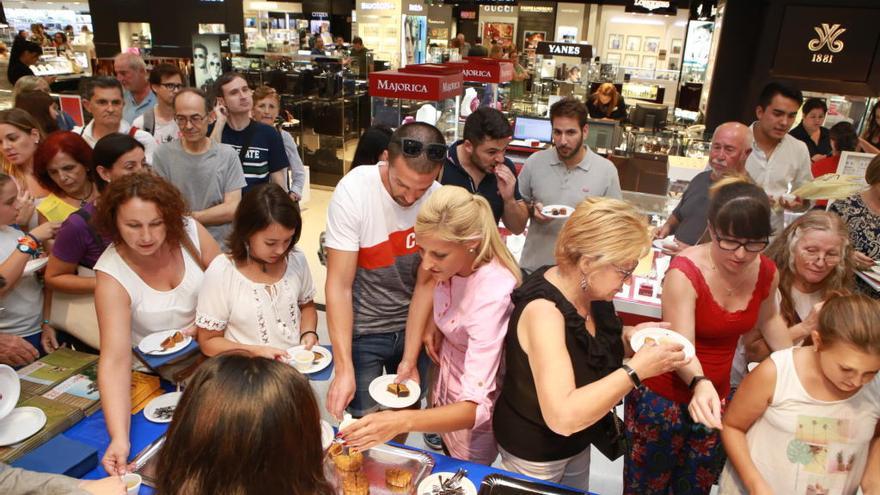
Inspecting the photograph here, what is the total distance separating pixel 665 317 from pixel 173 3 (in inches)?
493

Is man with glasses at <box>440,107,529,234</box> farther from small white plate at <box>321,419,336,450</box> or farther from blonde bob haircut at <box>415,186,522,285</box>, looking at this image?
small white plate at <box>321,419,336,450</box>

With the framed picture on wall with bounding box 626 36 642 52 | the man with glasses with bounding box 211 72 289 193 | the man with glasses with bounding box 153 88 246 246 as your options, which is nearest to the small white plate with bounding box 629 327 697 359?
the man with glasses with bounding box 153 88 246 246

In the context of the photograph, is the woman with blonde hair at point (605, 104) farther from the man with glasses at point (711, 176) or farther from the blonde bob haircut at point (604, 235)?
the blonde bob haircut at point (604, 235)

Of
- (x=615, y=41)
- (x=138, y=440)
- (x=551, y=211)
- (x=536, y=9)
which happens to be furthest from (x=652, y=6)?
(x=138, y=440)

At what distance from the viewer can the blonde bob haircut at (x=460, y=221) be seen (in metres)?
1.93

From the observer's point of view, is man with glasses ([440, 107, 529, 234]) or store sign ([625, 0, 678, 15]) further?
store sign ([625, 0, 678, 15])

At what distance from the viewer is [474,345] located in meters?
1.95

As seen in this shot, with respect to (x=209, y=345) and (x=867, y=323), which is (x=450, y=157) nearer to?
(x=209, y=345)

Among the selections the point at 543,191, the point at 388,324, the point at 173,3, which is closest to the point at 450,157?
the point at 543,191

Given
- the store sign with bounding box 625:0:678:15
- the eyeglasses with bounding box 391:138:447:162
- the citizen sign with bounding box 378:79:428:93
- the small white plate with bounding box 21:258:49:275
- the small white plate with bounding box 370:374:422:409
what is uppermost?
the store sign with bounding box 625:0:678:15

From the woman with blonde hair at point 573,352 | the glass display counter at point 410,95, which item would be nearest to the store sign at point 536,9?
the glass display counter at point 410,95

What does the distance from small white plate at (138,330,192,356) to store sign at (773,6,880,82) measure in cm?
601

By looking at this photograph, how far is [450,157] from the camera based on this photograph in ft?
11.8

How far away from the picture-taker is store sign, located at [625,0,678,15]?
1526 cm
